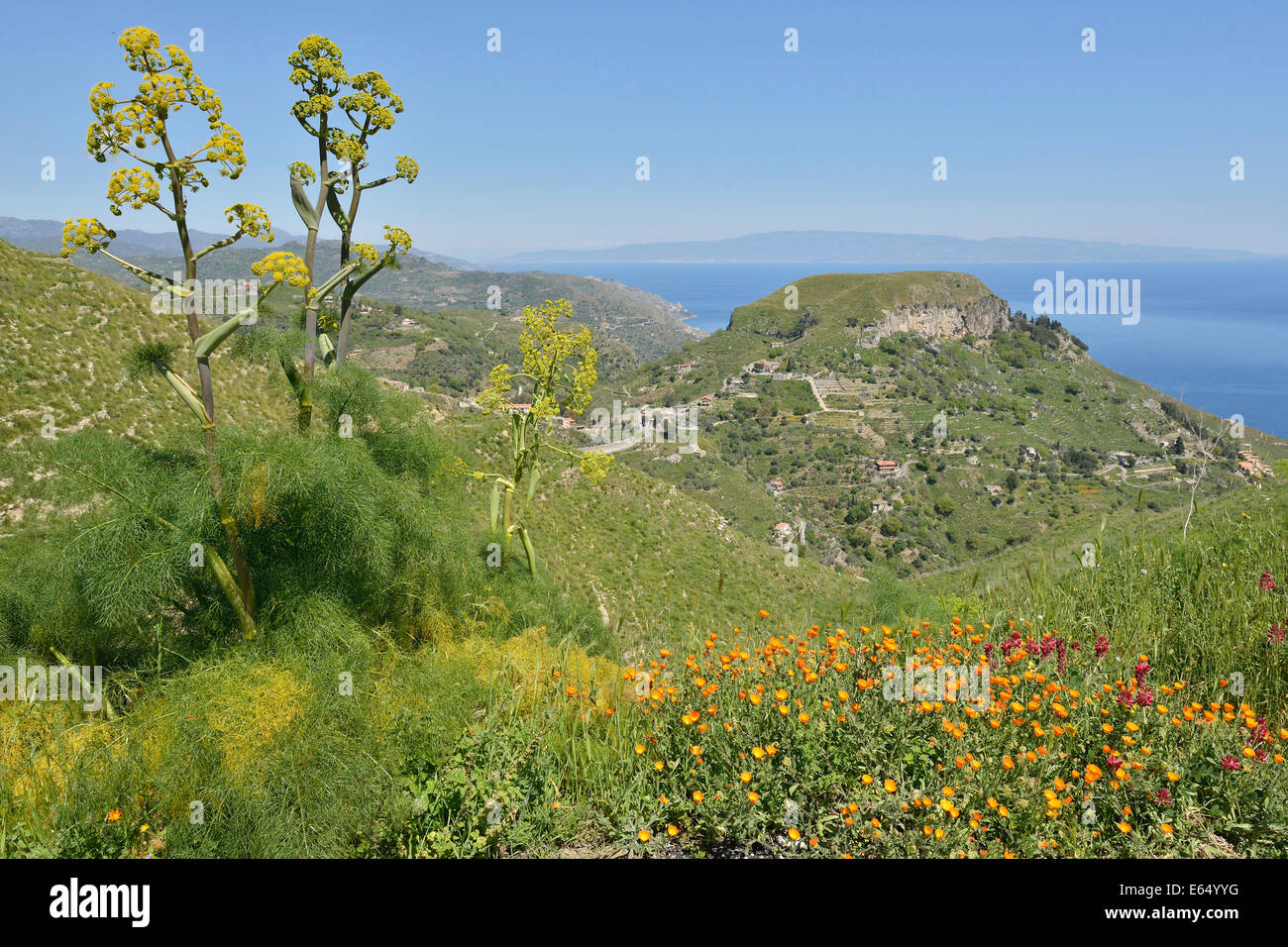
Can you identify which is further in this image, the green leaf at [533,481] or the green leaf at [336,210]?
the green leaf at [533,481]

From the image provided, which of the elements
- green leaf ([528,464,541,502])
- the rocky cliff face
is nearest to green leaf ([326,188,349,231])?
green leaf ([528,464,541,502])

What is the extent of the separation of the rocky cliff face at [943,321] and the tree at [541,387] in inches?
4602

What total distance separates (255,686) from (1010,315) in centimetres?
16169

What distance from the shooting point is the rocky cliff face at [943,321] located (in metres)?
118

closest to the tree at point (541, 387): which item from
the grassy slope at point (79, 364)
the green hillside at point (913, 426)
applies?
the grassy slope at point (79, 364)

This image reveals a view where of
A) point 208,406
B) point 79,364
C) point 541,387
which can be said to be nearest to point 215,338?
point 208,406

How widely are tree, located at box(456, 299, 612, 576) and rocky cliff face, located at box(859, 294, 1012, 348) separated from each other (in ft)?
384

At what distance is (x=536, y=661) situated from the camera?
4078 millimetres

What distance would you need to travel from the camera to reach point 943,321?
12950cm

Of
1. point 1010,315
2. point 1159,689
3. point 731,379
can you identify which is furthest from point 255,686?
point 1010,315

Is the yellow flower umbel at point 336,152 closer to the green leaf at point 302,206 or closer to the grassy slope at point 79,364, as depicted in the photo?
the green leaf at point 302,206

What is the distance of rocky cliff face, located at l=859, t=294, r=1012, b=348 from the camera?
11759cm

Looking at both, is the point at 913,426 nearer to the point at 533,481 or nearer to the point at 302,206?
the point at 533,481
